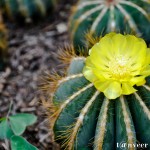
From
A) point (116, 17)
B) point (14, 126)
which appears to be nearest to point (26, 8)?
point (116, 17)

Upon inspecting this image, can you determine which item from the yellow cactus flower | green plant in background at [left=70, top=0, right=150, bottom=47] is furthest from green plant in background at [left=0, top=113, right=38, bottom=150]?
green plant in background at [left=70, top=0, right=150, bottom=47]

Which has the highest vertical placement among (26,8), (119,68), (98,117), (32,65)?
(26,8)

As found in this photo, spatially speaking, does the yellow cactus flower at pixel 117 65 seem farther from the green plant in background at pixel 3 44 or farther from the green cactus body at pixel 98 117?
the green plant in background at pixel 3 44

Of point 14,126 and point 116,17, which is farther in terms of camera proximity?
point 116,17

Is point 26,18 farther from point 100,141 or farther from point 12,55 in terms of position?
point 100,141

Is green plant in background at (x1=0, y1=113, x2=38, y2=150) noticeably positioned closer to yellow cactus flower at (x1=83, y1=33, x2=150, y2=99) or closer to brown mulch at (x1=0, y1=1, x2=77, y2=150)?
brown mulch at (x1=0, y1=1, x2=77, y2=150)

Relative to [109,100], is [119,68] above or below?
above

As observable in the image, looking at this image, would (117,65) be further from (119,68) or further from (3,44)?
(3,44)
